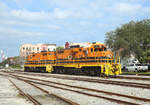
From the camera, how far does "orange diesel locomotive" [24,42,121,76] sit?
20528mm

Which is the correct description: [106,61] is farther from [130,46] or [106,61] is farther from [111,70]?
[130,46]

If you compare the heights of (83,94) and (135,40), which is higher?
(135,40)

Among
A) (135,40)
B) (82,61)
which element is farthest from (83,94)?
(135,40)

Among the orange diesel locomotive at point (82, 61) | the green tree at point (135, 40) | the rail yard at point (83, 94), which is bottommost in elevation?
the rail yard at point (83, 94)

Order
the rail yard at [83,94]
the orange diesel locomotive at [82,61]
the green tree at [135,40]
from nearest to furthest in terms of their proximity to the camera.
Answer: the rail yard at [83,94] < the orange diesel locomotive at [82,61] < the green tree at [135,40]

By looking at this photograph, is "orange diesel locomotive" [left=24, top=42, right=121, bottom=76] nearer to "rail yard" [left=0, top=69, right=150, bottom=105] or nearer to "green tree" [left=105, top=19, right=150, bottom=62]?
"rail yard" [left=0, top=69, right=150, bottom=105]

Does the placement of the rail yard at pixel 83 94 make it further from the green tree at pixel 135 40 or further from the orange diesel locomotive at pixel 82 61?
the green tree at pixel 135 40

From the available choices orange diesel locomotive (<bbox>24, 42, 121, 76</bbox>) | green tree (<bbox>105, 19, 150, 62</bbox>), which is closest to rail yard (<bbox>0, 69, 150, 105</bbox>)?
orange diesel locomotive (<bbox>24, 42, 121, 76</bbox>)

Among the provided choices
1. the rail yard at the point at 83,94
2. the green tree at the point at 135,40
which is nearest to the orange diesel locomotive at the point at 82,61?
the rail yard at the point at 83,94

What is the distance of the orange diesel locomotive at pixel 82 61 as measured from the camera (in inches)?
808

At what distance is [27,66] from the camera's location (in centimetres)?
4319

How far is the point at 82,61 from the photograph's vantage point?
24.2 meters

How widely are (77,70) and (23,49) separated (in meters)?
123

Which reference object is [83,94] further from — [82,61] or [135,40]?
[135,40]
